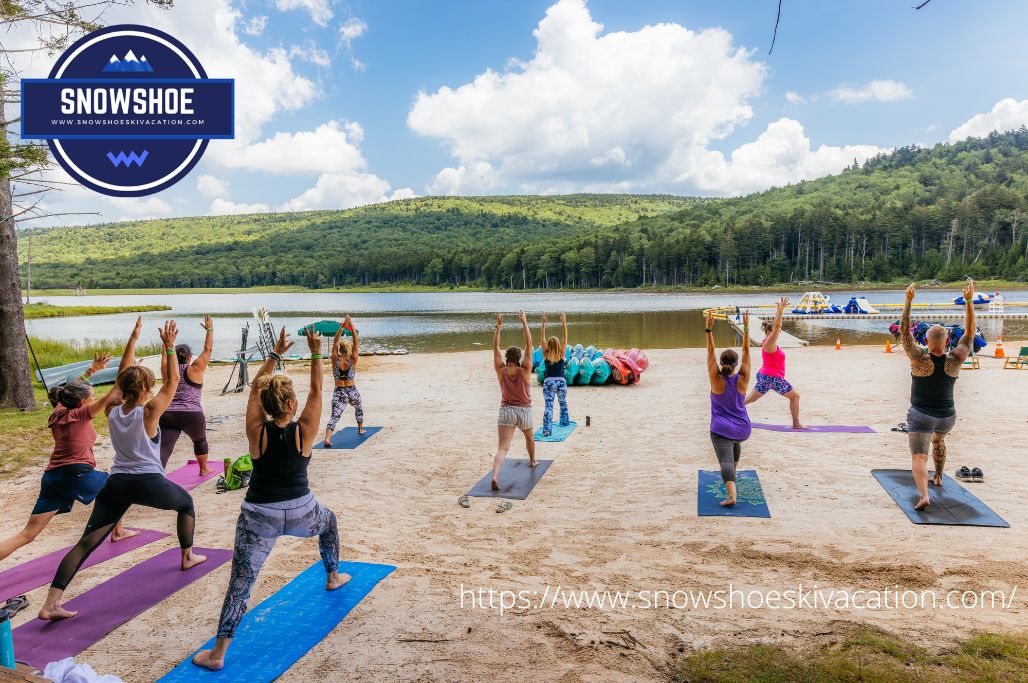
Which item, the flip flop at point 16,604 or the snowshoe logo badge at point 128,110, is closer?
the flip flop at point 16,604

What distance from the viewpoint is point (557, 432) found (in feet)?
33.3

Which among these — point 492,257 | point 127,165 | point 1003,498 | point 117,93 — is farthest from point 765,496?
point 492,257

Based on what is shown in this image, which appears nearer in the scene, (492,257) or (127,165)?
(127,165)

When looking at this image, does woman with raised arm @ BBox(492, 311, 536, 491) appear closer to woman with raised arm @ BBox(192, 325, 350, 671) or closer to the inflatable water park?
woman with raised arm @ BBox(192, 325, 350, 671)

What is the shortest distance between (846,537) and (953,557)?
79cm

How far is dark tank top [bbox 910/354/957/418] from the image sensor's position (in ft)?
19.1

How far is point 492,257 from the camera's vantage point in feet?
424

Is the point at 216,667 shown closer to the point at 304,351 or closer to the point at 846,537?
the point at 846,537

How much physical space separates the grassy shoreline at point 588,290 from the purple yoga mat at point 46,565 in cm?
9810

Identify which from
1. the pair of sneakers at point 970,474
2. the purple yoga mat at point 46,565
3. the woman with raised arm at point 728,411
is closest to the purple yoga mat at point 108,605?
the purple yoga mat at point 46,565

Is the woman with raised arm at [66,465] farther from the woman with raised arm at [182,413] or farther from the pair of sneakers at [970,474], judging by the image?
the pair of sneakers at [970,474]

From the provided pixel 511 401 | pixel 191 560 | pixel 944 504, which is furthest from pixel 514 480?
pixel 944 504

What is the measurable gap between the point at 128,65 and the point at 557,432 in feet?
28.9

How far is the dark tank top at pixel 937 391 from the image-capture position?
582 cm
